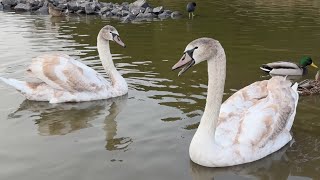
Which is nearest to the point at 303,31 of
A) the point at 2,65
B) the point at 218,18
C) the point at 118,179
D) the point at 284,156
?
the point at 218,18

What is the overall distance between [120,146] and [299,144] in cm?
276

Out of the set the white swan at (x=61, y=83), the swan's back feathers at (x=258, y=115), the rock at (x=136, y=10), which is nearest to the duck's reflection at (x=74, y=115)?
the white swan at (x=61, y=83)

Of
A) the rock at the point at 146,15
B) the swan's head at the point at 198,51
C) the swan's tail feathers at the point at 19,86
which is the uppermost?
the swan's head at the point at 198,51

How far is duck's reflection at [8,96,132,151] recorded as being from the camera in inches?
316

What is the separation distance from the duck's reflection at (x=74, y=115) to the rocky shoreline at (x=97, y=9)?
1461cm

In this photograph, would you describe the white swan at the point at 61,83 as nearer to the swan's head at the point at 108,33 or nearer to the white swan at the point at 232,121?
the swan's head at the point at 108,33

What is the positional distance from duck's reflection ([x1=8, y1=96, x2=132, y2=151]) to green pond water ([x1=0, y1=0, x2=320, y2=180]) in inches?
0.7

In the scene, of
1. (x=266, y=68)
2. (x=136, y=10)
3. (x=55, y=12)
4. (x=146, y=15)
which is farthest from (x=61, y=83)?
(x=55, y=12)

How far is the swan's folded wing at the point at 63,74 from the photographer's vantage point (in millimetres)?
9570

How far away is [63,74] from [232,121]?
393cm

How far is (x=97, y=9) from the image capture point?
90.9 feet

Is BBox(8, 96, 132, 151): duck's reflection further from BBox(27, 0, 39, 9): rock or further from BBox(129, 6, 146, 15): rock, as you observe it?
BBox(27, 0, 39, 9): rock

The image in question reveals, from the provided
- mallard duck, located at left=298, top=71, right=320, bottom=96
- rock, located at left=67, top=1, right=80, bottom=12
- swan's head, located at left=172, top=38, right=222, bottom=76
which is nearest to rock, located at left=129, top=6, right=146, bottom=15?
rock, located at left=67, top=1, right=80, bottom=12

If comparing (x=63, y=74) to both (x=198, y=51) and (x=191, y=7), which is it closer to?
(x=198, y=51)
